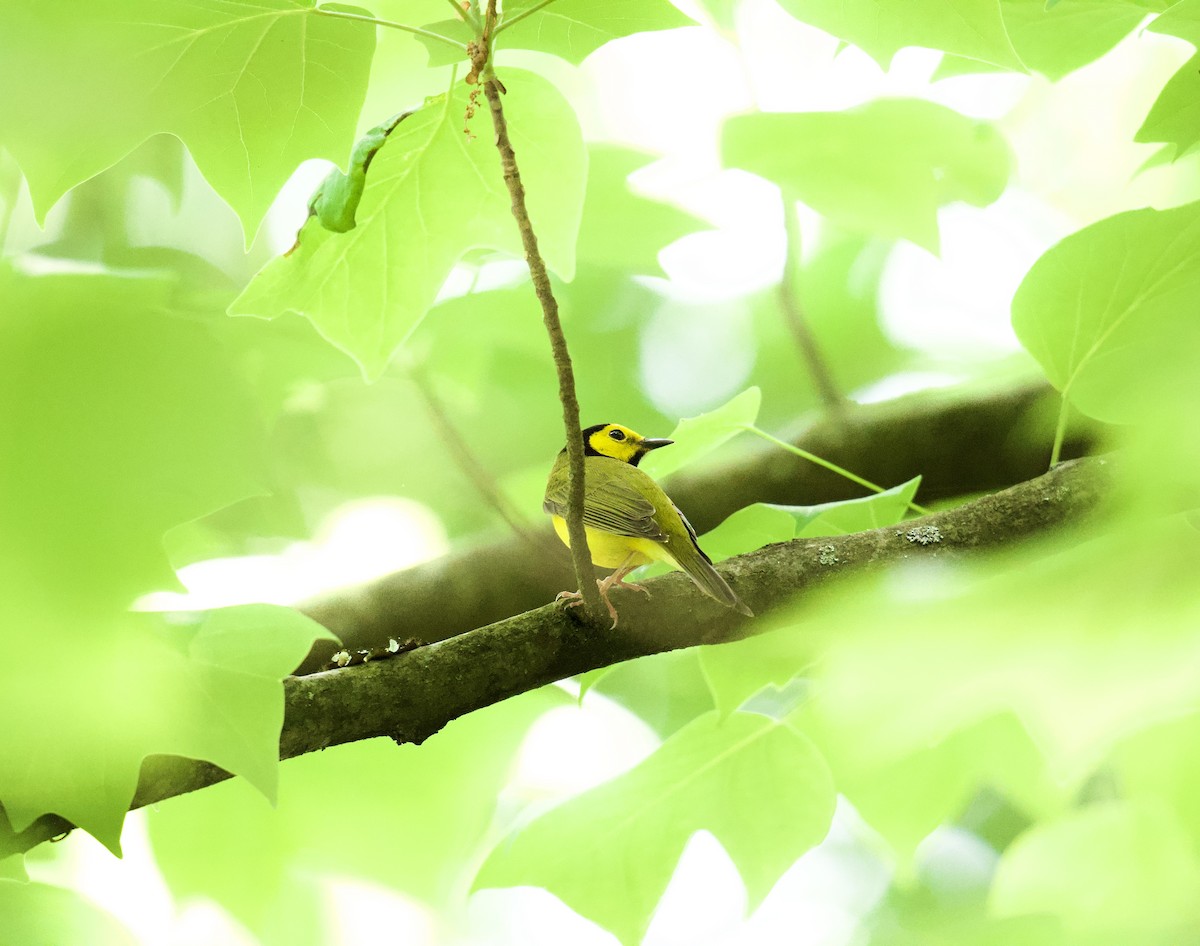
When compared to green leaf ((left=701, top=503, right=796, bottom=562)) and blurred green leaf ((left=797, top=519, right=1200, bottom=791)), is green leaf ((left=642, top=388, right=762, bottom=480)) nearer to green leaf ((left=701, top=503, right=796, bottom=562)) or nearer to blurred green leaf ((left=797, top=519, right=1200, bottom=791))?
green leaf ((left=701, top=503, right=796, bottom=562))

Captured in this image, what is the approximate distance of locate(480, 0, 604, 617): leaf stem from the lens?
1.70 feet

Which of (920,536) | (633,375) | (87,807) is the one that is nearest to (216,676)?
(87,807)

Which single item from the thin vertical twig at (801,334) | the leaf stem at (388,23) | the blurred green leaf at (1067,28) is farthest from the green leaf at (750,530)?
the leaf stem at (388,23)

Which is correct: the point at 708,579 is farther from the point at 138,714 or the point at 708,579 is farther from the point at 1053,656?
the point at 138,714

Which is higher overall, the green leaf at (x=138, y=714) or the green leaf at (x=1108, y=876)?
the green leaf at (x=138, y=714)

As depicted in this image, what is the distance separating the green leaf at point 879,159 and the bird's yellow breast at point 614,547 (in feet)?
1.23

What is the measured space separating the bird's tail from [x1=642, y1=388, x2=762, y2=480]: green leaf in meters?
0.11

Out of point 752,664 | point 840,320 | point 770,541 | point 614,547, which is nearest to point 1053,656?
point 752,664

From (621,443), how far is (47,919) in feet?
2.66

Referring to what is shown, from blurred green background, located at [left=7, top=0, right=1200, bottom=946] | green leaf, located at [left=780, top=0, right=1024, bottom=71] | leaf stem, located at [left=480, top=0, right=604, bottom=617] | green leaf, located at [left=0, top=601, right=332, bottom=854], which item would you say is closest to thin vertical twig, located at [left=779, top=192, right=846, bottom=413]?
blurred green background, located at [left=7, top=0, right=1200, bottom=946]

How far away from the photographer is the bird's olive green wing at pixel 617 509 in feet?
3.33

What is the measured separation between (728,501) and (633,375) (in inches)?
19.2

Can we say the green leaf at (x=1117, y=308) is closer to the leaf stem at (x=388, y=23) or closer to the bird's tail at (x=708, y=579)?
the bird's tail at (x=708, y=579)

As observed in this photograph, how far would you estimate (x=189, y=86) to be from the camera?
28.0 inches
